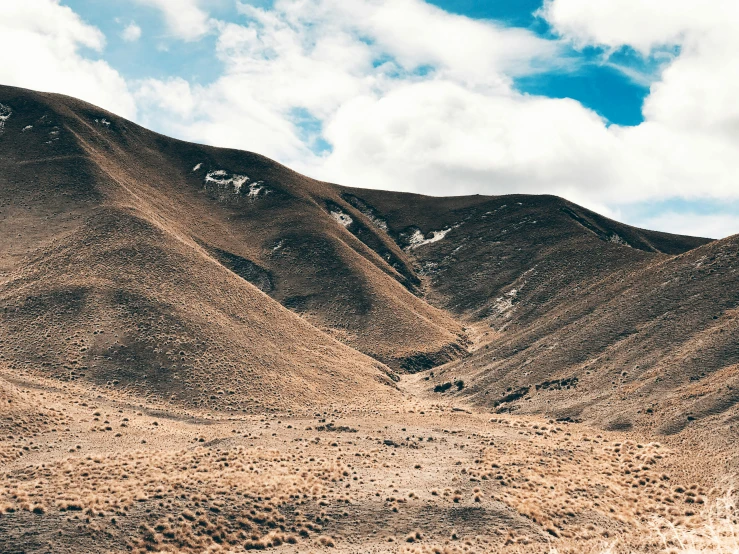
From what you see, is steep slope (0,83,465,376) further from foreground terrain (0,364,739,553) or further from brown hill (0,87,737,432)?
foreground terrain (0,364,739,553)

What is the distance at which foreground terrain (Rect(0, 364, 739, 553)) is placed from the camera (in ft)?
89.6

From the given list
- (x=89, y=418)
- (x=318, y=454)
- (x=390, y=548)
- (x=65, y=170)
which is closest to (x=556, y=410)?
(x=318, y=454)

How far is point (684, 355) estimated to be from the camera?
55.0 m

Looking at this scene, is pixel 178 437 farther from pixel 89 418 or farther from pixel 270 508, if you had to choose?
pixel 270 508

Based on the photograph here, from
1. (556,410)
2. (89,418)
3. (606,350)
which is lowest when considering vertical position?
(89,418)

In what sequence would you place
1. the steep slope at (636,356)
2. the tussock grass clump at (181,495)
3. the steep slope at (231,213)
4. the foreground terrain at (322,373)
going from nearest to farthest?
the tussock grass clump at (181,495), the foreground terrain at (322,373), the steep slope at (636,356), the steep slope at (231,213)

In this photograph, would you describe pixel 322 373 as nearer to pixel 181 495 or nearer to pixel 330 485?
pixel 330 485

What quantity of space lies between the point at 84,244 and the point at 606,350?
62.8 meters

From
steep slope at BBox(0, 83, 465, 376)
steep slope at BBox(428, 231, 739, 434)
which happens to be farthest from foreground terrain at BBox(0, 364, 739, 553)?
steep slope at BBox(0, 83, 465, 376)

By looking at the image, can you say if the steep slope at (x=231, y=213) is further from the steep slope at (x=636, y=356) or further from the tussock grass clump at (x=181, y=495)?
the tussock grass clump at (x=181, y=495)

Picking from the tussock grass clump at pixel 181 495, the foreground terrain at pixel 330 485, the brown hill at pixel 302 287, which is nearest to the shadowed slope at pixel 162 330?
the brown hill at pixel 302 287

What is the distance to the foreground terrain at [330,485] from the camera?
89.6 feet

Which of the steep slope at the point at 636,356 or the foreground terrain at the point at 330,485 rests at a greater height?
the steep slope at the point at 636,356

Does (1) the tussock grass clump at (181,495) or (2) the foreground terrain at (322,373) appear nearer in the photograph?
(1) the tussock grass clump at (181,495)
